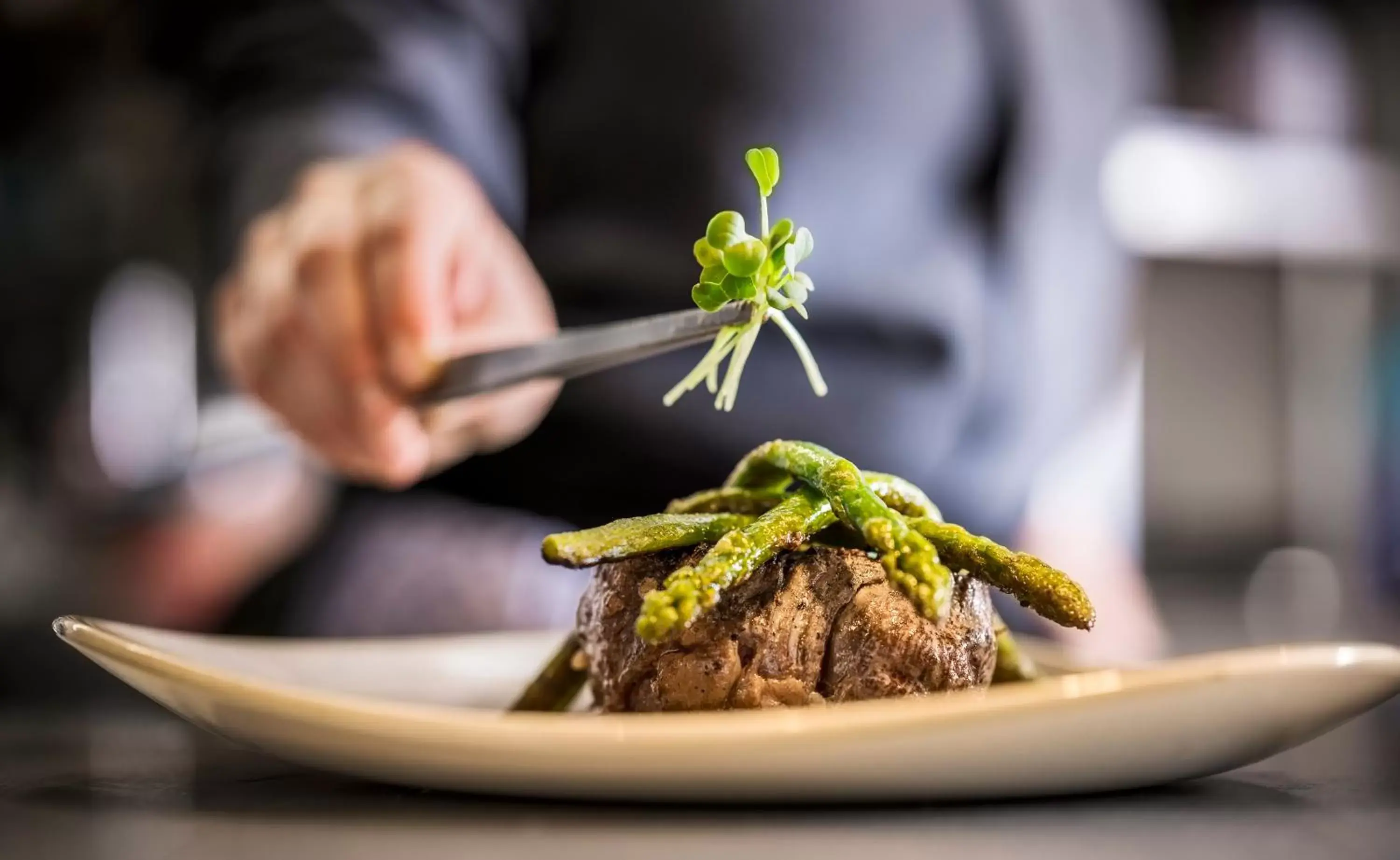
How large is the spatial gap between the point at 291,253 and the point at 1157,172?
341 cm

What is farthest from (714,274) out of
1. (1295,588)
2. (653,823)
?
(1295,588)

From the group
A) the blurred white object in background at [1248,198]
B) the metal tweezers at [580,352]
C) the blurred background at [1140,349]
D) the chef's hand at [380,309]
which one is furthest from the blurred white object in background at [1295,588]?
the metal tweezers at [580,352]

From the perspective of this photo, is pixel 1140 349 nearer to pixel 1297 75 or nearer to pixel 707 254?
pixel 1297 75

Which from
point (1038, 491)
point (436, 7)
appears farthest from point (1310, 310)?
point (436, 7)

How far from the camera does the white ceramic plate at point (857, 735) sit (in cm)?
78

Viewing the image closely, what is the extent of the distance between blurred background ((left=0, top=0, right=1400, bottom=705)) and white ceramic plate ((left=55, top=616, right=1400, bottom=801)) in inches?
50.1

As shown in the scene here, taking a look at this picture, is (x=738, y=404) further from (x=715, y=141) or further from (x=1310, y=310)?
(x=1310, y=310)

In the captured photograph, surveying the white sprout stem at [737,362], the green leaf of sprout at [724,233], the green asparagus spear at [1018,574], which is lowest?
the green asparagus spear at [1018,574]

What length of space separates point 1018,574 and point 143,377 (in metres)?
3.22

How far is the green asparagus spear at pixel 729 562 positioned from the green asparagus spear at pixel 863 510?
0.02 meters

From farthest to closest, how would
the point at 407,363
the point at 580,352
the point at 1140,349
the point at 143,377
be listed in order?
the point at 1140,349
the point at 143,377
the point at 407,363
the point at 580,352

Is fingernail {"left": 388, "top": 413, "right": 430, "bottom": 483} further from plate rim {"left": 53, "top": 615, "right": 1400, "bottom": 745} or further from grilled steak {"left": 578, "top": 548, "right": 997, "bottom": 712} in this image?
plate rim {"left": 53, "top": 615, "right": 1400, "bottom": 745}

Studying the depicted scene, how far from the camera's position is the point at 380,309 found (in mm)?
2742

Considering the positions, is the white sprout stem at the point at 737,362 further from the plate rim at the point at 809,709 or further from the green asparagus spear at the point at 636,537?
the plate rim at the point at 809,709
